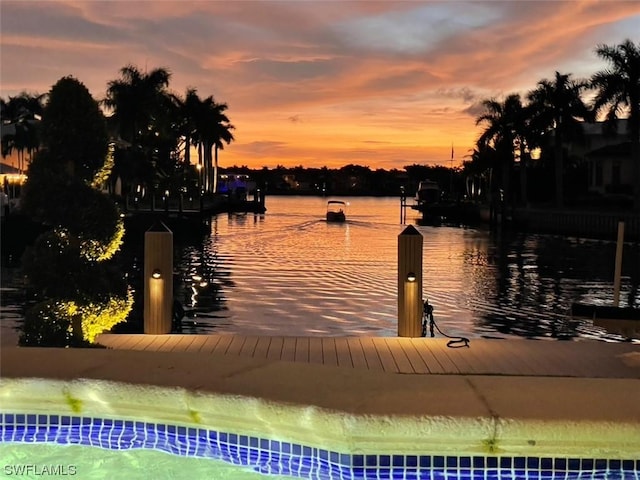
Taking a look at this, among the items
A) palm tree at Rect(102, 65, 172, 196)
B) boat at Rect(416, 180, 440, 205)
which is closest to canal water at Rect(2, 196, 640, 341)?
palm tree at Rect(102, 65, 172, 196)

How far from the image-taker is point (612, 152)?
63.5 meters

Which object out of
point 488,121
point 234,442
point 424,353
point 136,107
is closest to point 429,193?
point 488,121

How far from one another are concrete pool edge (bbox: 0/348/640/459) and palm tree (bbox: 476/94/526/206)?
64.5m

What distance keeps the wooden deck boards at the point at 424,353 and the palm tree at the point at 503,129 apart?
60.4m

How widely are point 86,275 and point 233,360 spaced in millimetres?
3113

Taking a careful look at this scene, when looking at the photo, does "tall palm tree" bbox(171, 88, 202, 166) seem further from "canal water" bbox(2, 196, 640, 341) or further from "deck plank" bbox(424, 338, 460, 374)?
"deck plank" bbox(424, 338, 460, 374)

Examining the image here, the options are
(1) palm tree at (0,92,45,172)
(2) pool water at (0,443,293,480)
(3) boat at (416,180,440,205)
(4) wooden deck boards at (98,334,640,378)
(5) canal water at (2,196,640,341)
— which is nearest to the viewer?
(2) pool water at (0,443,293,480)

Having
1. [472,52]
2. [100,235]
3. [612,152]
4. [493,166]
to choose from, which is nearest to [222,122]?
[493,166]

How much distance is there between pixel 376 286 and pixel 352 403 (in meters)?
16.4

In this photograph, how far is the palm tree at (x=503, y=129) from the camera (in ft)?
222

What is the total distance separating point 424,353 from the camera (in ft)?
26.4

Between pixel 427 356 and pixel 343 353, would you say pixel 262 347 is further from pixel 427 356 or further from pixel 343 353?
pixel 427 356

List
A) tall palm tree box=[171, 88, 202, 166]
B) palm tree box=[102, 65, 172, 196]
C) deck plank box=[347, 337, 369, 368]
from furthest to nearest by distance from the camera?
tall palm tree box=[171, 88, 202, 166], palm tree box=[102, 65, 172, 196], deck plank box=[347, 337, 369, 368]

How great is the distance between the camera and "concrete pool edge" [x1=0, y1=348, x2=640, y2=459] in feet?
12.7
